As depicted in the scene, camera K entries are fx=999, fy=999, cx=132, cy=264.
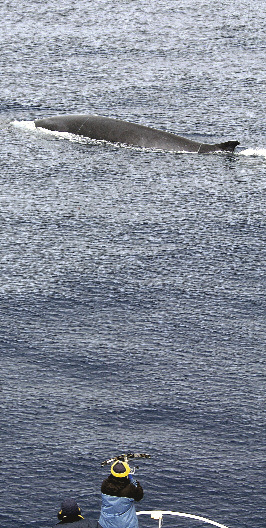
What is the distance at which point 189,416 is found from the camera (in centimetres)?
2106

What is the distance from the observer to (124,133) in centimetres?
4200

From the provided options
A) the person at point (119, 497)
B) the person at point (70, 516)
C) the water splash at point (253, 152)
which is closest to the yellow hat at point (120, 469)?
the person at point (119, 497)

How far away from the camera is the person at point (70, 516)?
1462cm

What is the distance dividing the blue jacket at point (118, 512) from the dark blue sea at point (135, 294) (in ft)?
8.11

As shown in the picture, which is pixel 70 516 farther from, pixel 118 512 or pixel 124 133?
pixel 124 133

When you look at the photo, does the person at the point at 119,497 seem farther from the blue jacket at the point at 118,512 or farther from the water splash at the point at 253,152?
the water splash at the point at 253,152

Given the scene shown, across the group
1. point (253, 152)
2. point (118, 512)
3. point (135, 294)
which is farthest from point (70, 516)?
point (253, 152)

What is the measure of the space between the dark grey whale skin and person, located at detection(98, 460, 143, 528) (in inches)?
1039

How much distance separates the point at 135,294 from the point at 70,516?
12897mm

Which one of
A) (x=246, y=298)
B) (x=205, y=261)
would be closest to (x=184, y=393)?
(x=246, y=298)

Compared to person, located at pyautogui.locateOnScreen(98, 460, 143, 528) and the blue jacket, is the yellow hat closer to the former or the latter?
person, located at pyautogui.locateOnScreen(98, 460, 143, 528)

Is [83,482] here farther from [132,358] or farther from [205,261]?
[205,261]

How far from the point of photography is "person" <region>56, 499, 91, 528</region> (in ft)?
48.0

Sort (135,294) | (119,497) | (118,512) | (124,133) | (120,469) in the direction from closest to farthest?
(120,469) < (119,497) < (118,512) < (135,294) < (124,133)
